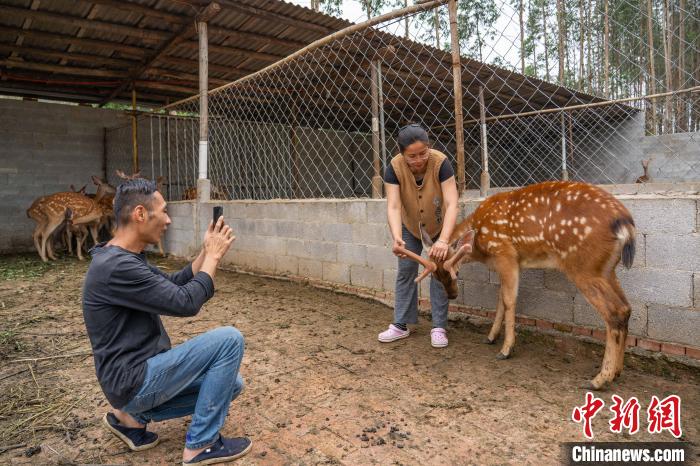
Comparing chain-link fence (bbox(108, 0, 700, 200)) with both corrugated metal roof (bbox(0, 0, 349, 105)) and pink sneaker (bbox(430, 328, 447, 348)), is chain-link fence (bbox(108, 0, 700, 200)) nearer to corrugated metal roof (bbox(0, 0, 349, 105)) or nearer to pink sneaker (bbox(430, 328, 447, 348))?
corrugated metal roof (bbox(0, 0, 349, 105))

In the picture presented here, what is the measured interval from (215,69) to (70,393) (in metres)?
7.98

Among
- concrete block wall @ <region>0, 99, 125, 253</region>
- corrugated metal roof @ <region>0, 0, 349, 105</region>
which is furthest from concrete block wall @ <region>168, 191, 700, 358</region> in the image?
concrete block wall @ <region>0, 99, 125, 253</region>

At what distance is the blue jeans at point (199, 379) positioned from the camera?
1.96 m

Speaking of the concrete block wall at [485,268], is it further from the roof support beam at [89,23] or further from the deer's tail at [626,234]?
the roof support beam at [89,23]

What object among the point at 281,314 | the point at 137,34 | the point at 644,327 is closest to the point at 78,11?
the point at 137,34

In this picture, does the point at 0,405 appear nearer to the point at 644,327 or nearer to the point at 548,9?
the point at 644,327

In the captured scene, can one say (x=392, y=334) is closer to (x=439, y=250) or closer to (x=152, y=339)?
(x=439, y=250)

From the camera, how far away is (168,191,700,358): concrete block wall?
119 inches

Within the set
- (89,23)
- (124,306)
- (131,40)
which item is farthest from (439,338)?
(131,40)

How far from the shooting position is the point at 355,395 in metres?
2.75

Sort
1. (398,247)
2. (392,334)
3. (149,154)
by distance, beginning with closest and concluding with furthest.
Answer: (398,247) < (392,334) < (149,154)

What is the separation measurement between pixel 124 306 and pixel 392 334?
7.35ft

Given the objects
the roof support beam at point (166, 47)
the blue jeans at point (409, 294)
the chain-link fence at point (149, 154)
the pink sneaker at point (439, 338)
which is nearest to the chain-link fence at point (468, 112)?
the chain-link fence at point (149, 154)

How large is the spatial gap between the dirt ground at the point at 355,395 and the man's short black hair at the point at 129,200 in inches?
43.8
